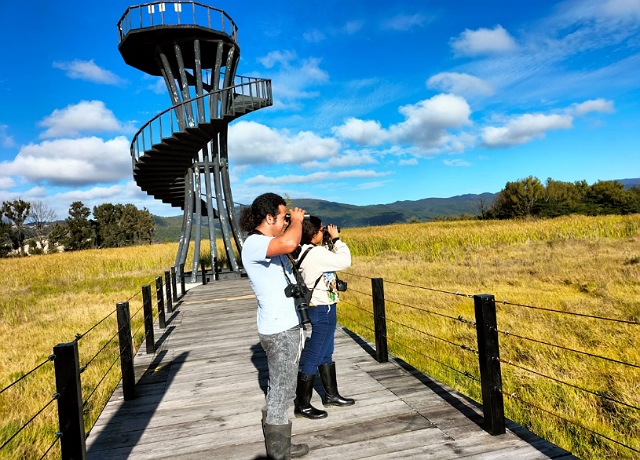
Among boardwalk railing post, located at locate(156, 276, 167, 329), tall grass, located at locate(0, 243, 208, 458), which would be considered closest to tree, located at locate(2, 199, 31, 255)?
tall grass, located at locate(0, 243, 208, 458)

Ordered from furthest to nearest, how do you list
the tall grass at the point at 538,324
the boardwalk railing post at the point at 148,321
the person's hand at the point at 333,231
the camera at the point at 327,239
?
the boardwalk railing post at the point at 148,321 < the tall grass at the point at 538,324 < the camera at the point at 327,239 < the person's hand at the point at 333,231

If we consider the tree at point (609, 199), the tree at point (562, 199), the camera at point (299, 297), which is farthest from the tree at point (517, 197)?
the camera at point (299, 297)

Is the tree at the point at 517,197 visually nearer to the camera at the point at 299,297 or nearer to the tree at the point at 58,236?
the tree at the point at 58,236

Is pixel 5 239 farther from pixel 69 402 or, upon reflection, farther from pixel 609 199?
pixel 609 199

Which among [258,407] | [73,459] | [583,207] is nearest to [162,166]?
[258,407]

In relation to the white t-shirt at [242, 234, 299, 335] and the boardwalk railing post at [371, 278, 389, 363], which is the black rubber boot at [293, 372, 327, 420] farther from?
the boardwalk railing post at [371, 278, 389, 363]

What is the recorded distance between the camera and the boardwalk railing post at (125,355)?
450cm

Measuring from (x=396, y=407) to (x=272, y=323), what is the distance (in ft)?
5.89

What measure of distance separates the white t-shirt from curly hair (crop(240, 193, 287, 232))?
141mm

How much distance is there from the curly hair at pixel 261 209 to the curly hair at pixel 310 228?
791 mm

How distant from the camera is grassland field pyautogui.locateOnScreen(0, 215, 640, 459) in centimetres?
423

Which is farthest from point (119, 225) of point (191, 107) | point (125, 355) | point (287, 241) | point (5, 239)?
point (287, 241)

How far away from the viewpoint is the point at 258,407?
4047mm

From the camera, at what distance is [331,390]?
390 cm
